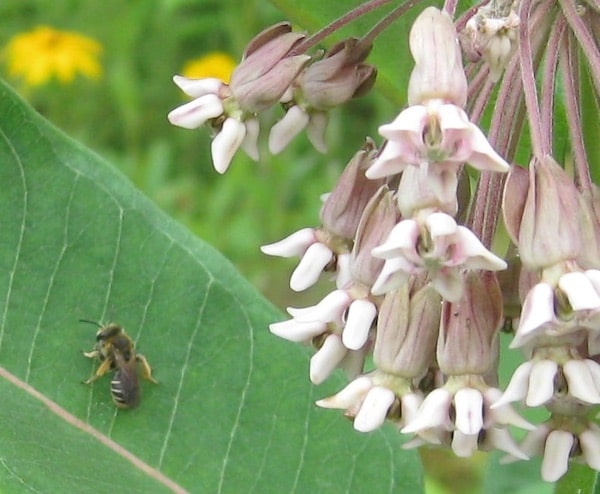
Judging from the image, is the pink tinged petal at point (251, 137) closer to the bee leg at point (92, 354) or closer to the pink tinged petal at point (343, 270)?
the pink tinged petal at point (343, 270)

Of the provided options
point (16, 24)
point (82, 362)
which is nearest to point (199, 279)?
point (82, 362)

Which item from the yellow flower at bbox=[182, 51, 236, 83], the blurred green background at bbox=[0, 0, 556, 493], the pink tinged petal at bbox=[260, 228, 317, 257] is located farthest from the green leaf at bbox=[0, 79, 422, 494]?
the yellow flower at bbox=[182, 51, 236, 83]

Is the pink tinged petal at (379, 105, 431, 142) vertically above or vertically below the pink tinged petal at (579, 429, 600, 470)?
above

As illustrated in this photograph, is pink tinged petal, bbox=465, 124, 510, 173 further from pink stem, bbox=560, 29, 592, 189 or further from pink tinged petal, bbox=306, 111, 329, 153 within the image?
pink tinged petal, bbox=306, 111, 329, 153

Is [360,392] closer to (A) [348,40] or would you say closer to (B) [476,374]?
(B) [476,374]

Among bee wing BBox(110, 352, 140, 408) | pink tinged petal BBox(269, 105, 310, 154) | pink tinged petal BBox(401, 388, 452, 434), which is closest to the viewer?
pink tinged petal BBox(401, 388, 452, 434)

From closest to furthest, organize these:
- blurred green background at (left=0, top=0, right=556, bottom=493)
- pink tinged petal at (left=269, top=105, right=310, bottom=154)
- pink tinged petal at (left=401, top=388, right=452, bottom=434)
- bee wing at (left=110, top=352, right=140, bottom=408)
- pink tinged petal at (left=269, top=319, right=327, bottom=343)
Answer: pink tinged petal at (left=401, top=388, right=452, bottom=434) < pink tinged petal at (left=269, top=319, right=327, bottom=343) < pink tinged petal at (left=269, top=105, right=310, bottom=154) < bee wing at (left=110, top=352, right=140, bottom=408) < blurred green background at (left=0, top=0, right=556, bottom=493)

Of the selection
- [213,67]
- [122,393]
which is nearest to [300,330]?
[122,393]
